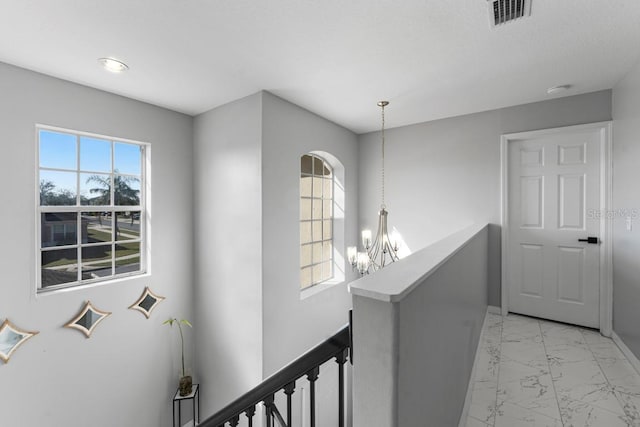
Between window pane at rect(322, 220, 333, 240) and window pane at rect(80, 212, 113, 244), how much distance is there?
2505mm

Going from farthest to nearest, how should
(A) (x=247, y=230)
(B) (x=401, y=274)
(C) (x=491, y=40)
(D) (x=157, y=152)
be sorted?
1. (D) (x=157, y=152)
2. (A) (x=247, y=230)
3. (C) (x=491, y=40)
4. (B) (x=401, y=274)

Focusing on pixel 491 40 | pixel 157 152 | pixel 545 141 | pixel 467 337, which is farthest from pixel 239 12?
pixel 545 141

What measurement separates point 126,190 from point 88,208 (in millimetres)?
387

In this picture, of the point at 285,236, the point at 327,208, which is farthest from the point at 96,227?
the point at 327,208

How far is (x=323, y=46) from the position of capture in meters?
2.02

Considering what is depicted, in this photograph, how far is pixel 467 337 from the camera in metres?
1.75

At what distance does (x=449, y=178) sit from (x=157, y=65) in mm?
3399

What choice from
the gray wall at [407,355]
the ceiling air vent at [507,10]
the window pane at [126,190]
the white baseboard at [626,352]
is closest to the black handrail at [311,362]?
the gray wall at [407,355]

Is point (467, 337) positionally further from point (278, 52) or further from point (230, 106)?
point (230, 106)

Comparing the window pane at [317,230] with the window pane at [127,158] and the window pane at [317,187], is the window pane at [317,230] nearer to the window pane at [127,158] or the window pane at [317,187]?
the window pane at [317,187]

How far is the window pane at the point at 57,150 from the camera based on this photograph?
246 cm

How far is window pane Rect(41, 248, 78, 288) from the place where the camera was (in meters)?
2.46

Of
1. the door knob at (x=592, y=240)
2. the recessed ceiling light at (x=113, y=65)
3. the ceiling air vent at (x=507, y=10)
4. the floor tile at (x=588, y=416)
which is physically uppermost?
the ceiling air vent at (x=507, y=10)

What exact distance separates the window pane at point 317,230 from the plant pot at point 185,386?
2202 mm
